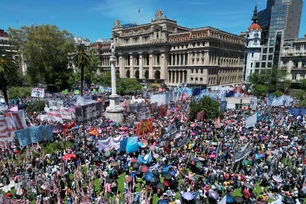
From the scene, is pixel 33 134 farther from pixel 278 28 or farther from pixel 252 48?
pixel 278 28

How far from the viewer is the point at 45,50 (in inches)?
1998

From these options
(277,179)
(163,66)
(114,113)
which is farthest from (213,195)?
(163,66)

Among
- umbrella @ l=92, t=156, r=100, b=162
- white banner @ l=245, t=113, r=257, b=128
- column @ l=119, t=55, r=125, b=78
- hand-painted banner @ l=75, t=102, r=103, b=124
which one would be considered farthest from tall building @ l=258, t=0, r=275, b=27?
umbrella @ l=92, t=156, r=100, b=162

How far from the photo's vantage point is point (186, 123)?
2628 cm

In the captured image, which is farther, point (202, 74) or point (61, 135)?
point (202, 74)

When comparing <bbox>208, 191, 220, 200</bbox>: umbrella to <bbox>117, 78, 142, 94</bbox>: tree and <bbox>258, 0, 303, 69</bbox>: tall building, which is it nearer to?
<bbox>117, 78, 142, 94</bbox>: tree

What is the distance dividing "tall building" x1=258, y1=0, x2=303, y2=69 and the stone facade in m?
3.80

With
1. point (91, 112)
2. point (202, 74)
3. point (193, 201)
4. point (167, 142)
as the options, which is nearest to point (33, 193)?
point (193, 201)

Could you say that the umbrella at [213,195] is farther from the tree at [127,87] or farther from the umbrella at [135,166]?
the tree at [127,87]

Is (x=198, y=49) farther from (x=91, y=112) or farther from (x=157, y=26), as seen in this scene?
(x=91, y=112)

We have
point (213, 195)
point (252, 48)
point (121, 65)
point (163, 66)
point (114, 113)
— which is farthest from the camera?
point (121, 65)

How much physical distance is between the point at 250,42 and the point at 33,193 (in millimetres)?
60425

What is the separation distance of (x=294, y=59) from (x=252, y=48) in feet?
35.1

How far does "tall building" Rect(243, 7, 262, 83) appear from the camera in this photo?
5666 cm
